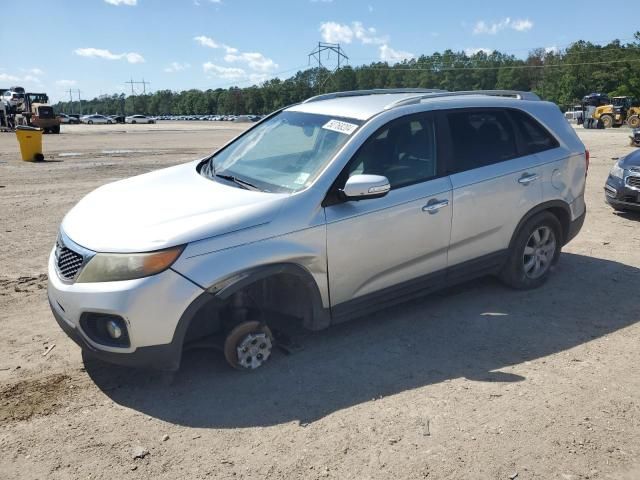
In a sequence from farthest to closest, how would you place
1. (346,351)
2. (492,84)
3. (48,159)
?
(492,84), (48,159), (346,351)

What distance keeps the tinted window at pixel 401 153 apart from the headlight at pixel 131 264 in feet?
4.71

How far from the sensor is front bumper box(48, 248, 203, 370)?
3086 mm

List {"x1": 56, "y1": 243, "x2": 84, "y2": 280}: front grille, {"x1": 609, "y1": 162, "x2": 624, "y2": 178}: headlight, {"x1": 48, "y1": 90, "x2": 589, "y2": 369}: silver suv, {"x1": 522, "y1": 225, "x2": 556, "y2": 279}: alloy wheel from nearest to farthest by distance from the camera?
{"x1": 48, "y1": 90, "x2": 589, "y2": 369}: silver suv, {"x1": 56, "y1": 243, "x2": 84, "y2": 280}: front grille, {"x1": 522, "y1": 225, "x2": 556, "y2": 279}: alloy wheel, {"x1": 609, "y1": 162, "x2": 624, "y2": 178}: headlight

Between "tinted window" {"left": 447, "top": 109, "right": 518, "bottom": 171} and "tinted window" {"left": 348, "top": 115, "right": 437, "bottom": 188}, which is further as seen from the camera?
"tinted window" {"left": 447, "top": 109, "right": 518, "bottom": 171}

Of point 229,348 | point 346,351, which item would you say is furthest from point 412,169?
point 229,348

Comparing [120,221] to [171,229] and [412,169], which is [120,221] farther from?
[412,169]

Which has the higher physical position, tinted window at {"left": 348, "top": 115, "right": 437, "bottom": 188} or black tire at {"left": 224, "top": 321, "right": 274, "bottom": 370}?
tinted window at {"left": 348, "top": 115, "right": 437, "bottom": 188}

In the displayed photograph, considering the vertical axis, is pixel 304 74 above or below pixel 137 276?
above

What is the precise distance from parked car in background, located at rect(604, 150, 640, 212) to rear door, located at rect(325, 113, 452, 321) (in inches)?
196

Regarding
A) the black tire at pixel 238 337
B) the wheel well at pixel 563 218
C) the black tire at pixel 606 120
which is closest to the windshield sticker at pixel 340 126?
the black tire at pixel 238 337

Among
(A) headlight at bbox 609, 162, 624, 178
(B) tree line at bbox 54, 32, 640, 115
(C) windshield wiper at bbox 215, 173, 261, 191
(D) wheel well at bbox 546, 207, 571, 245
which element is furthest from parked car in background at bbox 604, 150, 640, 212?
(B) tree line at bbox 54, 32, 640, 115

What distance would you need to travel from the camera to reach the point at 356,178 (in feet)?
12.0

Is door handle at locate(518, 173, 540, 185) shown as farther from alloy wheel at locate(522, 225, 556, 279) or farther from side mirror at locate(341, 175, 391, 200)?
side mirror at locate(341, 175, 391, 200)

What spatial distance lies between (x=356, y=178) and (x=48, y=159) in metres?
16.8
